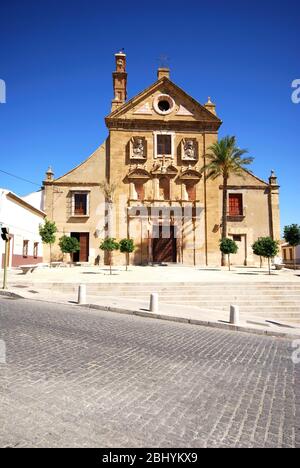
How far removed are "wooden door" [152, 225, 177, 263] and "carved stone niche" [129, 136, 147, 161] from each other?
676 cm

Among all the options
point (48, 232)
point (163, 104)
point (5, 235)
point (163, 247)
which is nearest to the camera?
point (5, 235)

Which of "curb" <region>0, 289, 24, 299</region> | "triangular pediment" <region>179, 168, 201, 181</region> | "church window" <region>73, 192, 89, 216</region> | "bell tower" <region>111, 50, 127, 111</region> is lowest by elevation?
"curb" <region>0, 289, 24, 299</region>

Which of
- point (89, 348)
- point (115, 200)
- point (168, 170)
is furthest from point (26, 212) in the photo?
point (89, 348)

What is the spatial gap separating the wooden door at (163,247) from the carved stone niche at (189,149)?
682 centimetres

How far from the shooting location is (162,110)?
102 feet

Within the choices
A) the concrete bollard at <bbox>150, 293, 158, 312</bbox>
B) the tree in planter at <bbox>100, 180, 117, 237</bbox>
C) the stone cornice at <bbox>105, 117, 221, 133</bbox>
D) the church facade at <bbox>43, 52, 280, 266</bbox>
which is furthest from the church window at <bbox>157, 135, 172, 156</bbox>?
the concrete bollard at <bbox>150, 293, 158, 312</bbox>

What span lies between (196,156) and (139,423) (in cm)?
2903

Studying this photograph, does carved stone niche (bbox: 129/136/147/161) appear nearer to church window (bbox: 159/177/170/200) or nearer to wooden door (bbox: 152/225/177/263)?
church window (bbox: 159/177/170/200)

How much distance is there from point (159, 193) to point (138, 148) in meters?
4.64

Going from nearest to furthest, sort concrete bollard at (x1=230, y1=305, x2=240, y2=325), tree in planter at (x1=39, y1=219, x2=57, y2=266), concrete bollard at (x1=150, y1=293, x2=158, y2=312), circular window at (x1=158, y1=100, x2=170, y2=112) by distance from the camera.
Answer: concrete bollard at (x1=230, y1=305, x2=240, y2=325) → concrete bollard at (x1=150, y1=293, x2=158, y2=312) → tree in planter at (x1=39, y1=219, x2=57, y2=266) → circular window at (x1=158, y1=100, x2=170, y2=112)

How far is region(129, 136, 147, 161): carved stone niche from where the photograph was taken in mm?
29891

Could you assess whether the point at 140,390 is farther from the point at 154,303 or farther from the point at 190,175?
the point at 190,175
